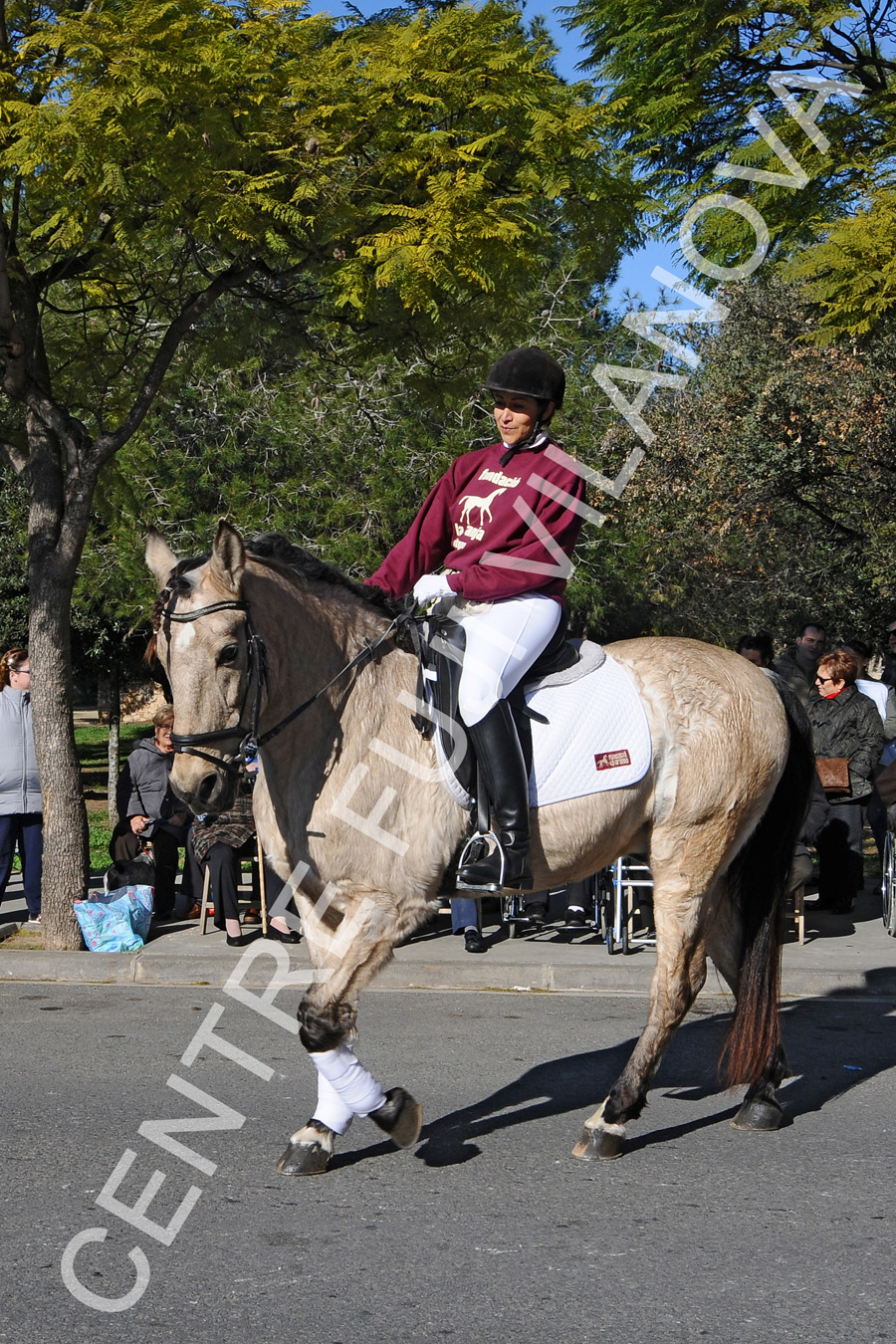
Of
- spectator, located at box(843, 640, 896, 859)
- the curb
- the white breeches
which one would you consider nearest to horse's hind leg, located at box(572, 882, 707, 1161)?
the white breeches

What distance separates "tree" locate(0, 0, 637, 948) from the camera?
321 inches

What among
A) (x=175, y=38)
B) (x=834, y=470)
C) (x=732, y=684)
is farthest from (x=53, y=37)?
(x=834, y=470)

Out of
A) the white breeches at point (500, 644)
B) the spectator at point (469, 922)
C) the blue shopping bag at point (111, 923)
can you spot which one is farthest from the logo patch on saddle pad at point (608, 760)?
the blue shopping bag at point (111, 923)

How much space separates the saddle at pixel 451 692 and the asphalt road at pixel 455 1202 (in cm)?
144

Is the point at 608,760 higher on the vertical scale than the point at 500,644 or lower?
lower

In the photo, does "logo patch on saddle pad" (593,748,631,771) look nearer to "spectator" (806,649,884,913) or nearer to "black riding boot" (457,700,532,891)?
"black riding boot" (457,700,532,891)

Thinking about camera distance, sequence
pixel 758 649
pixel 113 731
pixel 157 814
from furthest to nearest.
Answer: pixel 113 731 < pixel 758 649 < pixel 157 814

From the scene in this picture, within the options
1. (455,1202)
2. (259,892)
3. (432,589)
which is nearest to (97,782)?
(259,892)

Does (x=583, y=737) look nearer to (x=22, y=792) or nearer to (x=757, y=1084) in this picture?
(x=757, y=1084)

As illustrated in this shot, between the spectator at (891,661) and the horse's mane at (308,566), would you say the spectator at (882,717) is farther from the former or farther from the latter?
the horse's mane at (308,566)

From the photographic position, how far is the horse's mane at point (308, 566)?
4.89m

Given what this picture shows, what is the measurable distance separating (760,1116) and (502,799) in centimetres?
179

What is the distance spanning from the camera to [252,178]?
8.55 metres

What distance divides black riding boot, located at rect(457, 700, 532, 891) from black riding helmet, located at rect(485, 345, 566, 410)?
127 centimetres
